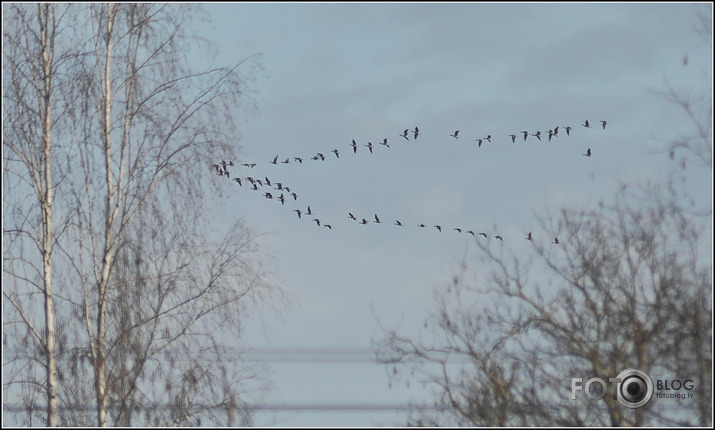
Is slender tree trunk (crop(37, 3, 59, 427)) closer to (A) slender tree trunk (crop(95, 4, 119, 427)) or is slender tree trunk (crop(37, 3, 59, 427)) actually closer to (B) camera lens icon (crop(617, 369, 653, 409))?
(A) slender tree trunk (crop(95, 4, 119, 427))

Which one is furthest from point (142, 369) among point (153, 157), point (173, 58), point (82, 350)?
point (173, 58)

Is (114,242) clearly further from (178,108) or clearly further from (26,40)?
(26,40)

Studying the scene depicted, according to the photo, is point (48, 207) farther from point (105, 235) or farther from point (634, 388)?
point (634, 388)

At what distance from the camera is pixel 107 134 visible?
13555 millimetres

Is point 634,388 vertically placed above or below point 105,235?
below

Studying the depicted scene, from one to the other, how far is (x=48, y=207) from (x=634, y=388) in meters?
6.75

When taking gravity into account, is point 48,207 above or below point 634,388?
above

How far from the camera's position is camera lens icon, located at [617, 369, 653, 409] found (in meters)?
12.8

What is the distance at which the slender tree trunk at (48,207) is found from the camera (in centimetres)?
1260

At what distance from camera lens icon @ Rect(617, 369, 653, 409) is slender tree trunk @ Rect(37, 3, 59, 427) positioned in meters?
6.09

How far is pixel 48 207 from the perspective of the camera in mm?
13117

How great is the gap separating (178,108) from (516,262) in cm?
519

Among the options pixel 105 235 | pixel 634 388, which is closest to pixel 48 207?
pixel 105 235

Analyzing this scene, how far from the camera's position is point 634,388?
12984mm
